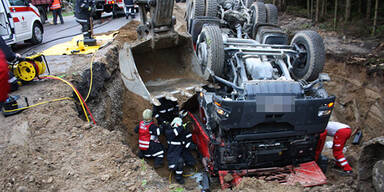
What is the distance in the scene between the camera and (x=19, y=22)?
838cm

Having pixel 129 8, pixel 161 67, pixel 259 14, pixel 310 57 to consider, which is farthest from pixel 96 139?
pixel 129 8

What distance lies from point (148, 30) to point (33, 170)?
356cm

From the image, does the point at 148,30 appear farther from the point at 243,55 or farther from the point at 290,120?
the point at 290,120

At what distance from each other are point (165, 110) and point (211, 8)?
3.30m

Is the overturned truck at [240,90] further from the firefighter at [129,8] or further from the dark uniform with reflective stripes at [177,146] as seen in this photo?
the firefighter at [129,8]

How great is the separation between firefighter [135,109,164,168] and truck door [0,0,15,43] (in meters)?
5.68

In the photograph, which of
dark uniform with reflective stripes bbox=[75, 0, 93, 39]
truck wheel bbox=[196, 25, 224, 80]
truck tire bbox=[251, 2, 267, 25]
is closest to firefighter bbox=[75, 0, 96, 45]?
dark uniform with reflective stripes bbox=[75, 0, 93, 39]

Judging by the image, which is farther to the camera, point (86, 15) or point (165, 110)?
point (86, 15)

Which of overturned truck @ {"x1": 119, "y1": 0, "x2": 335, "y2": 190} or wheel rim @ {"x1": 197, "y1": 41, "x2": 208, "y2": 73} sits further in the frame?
wheel rim @ {"x1": 197, "y1": 41, "x2": 208, "y2": 73}

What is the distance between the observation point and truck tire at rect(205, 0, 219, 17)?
7145mm

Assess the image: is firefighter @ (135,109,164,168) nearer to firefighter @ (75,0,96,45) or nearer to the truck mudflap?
the truck mudflap

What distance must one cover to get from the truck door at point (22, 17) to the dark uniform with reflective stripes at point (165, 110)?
5834 mm

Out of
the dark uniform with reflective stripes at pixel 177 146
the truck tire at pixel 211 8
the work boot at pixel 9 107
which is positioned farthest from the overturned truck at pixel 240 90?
the work boot at pixel 9 107

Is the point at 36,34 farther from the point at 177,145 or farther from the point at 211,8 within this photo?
the point at 177,145
